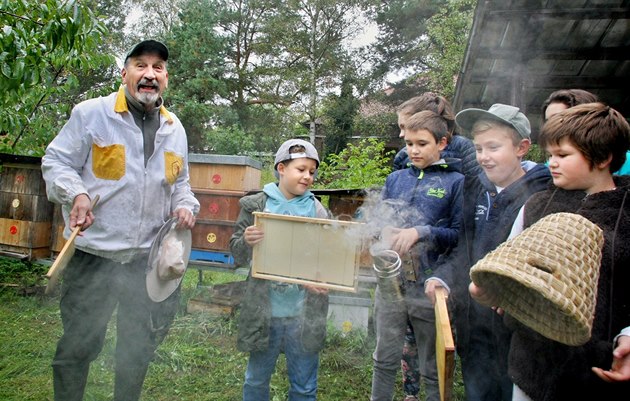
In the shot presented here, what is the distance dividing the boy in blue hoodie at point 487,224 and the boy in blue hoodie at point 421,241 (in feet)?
0.34

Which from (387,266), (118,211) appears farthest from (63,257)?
(387,266)

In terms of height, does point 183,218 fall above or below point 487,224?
below

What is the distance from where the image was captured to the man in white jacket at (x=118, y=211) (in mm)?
2453

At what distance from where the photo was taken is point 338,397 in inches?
139

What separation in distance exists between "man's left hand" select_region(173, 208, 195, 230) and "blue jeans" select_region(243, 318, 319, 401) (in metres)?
0.79

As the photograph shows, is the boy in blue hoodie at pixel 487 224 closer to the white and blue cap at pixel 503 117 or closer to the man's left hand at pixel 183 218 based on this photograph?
the white and blue cap at pixel 503 117

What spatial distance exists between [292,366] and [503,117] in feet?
6.26

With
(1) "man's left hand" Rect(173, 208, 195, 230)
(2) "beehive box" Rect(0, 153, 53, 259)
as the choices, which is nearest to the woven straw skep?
(1) "man's left hand" Rect(173, 208, 195, 230)

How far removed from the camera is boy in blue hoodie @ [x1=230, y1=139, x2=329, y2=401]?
101 inches

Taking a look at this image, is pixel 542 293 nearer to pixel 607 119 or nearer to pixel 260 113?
pixel 607 119

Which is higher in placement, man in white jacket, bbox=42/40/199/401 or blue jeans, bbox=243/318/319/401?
man in white jacket, bbox=42/40/199/401

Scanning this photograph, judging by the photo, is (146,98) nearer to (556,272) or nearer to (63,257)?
(63,257)

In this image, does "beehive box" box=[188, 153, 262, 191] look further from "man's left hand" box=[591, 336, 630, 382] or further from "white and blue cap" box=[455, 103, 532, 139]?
"man's left hand" box=[591, 336, 630, 382]

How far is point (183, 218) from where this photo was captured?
2693mm
